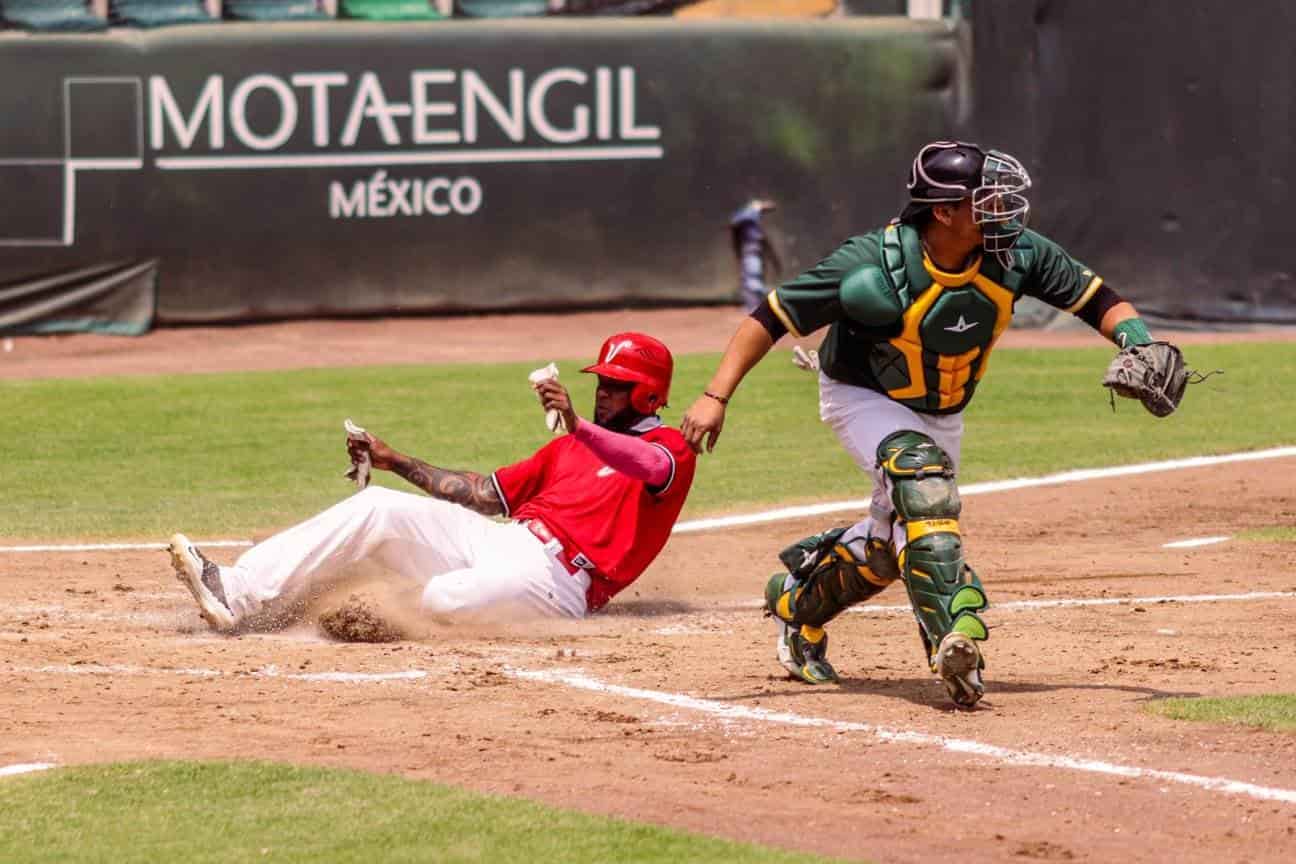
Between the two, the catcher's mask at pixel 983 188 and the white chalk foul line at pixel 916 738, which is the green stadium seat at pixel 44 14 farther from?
the catcher's mask at pixel 983 188

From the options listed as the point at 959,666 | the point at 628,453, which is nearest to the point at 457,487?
the point at 628,453

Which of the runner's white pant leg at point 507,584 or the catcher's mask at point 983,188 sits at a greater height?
the catcher's mask at point 983,188

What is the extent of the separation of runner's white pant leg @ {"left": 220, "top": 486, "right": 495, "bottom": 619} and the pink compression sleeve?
0.84 meters

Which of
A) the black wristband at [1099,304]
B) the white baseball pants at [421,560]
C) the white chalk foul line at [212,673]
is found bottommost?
the white chalk foul line at [212,673]

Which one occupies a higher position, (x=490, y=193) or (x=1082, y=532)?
(x=490, y=193)

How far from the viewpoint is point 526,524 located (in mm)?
8352

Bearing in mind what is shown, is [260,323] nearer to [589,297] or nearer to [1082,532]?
Result: [589,297]

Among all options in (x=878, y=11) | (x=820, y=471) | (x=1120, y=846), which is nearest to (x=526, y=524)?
(x=1120, y=846)

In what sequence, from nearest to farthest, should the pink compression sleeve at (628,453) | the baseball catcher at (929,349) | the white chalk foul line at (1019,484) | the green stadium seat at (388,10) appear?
the baseball catcher at (929,349) < the pink compression sleeve at (628,453) < the white chalk foul line at (1019,484) < the green stadium seat at (388,10)

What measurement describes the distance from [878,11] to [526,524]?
14284 mm

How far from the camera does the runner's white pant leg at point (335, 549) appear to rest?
8031mm

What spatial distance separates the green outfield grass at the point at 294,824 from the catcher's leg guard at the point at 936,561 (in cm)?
163

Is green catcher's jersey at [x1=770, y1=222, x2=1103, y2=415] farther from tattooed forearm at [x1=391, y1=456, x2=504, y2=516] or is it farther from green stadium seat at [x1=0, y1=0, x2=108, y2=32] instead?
green stadium seat at [x1=0, y1=0, x2=108, y2=32]

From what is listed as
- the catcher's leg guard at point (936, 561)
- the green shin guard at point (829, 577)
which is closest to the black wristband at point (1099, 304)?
the catcher's leg guard at point (936, 561)
